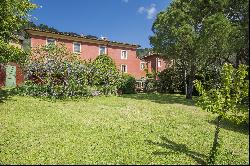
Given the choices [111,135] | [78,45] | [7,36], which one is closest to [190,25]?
[7,36]

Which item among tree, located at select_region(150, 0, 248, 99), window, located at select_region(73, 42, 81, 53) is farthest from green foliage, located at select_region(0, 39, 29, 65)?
window, located at select_region(73, 42, 81, 53)

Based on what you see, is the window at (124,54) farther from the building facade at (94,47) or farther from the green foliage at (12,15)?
the green foliage at (12,15)

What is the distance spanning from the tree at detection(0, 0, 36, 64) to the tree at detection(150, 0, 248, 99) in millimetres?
11858

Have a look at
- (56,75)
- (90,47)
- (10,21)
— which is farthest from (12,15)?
(90,47)

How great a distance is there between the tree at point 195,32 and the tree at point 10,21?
38.9 feet

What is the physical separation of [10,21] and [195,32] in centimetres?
1494

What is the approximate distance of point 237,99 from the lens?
428 inches

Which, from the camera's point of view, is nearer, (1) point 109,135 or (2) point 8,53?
(1) point 109,135

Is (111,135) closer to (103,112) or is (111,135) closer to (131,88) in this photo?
(103,112)

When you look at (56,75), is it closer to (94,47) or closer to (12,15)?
(12,15)

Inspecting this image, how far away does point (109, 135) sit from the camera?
14281mm

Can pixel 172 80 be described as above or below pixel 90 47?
below

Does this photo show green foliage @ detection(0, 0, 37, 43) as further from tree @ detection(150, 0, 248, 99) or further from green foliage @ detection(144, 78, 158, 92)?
green foliage @ detection(144, 78, 158, 92)

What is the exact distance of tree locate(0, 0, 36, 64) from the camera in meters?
20.1
